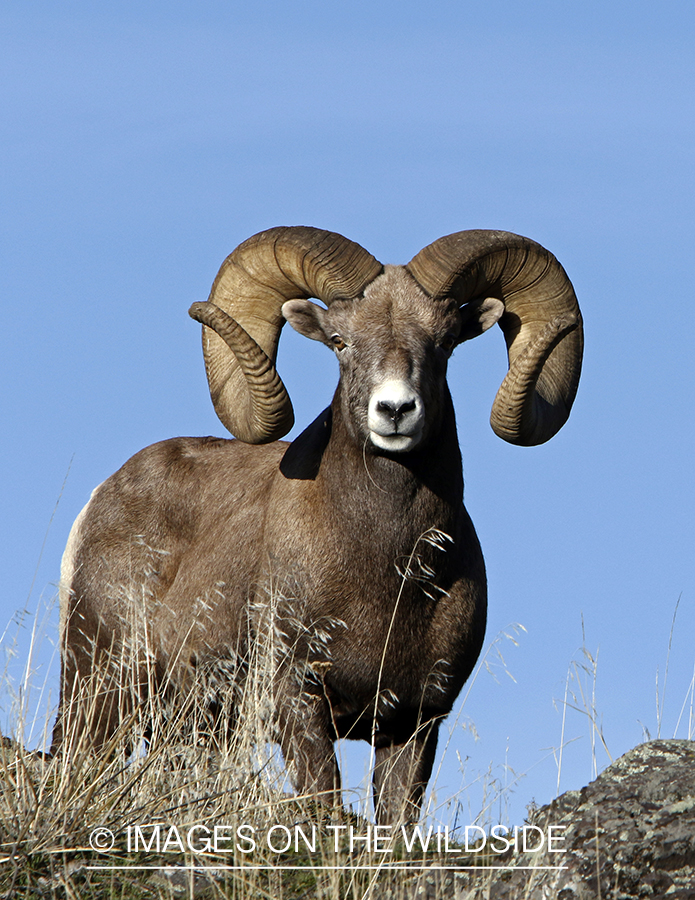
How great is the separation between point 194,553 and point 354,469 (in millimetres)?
1706

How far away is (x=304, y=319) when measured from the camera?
29.0ft

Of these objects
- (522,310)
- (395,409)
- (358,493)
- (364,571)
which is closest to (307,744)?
(364,571)

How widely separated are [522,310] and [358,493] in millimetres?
1924

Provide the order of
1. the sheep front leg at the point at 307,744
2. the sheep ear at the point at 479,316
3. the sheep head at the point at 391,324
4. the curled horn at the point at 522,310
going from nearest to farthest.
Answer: the sheep front leg at the point at 307,744 < the sheep head at the point at 391,324 < the curled horn at the point at 522,310 < the sheep ear at the point at 479,316

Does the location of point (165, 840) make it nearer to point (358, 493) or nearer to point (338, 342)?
point (358, 493)

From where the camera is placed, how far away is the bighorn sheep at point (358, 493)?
310 inches

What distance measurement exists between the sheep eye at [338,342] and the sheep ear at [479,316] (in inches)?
34.9

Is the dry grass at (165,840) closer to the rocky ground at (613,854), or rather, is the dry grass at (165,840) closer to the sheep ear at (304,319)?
the rocky ground at (613,854)

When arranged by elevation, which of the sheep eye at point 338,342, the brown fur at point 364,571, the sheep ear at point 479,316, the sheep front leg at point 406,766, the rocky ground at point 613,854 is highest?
the sheep ear at point 479,316

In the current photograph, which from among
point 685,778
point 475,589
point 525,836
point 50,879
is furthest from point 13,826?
point 475,589

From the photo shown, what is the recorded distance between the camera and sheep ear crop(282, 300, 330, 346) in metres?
8.77

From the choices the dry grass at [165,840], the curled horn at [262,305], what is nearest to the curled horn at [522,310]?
the curled horn at [262,305]

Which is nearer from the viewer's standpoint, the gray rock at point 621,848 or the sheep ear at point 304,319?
the gray rock at point 621,848

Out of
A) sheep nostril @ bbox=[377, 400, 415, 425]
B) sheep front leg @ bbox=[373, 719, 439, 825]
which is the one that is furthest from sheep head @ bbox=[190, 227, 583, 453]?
sheep front leg @ bbox=[373, 719, 439, 825]
